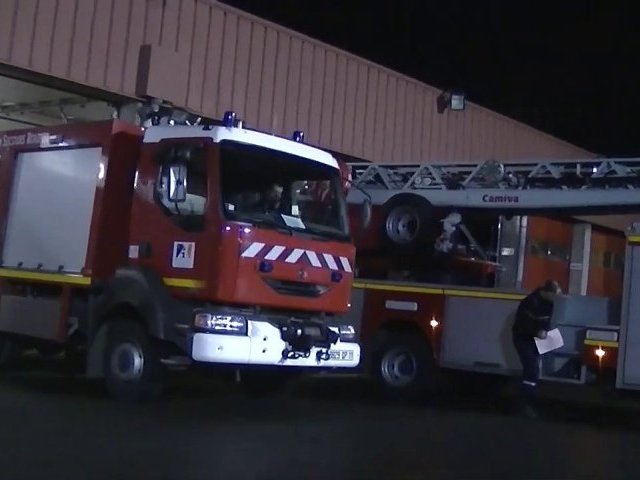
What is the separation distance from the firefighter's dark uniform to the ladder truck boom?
5.86 feet

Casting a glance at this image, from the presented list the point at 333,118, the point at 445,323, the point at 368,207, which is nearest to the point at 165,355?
the point at 368,207

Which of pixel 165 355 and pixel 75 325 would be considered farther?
pixel 75 325

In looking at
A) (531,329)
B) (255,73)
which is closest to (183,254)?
(531,329)

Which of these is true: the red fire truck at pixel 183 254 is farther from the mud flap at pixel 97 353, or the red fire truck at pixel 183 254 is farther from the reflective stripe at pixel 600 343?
the reflective stripe at pixel 600 343

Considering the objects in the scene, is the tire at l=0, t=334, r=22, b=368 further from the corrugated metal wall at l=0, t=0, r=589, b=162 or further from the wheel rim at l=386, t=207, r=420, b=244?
the wheel rim at l=386, t=207, r=420, b=244

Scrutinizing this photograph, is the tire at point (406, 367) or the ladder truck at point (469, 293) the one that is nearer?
the ladder truck at point (469, 293)

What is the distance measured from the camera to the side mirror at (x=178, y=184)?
10.1 meters

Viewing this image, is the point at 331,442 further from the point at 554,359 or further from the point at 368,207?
the point at 554,359

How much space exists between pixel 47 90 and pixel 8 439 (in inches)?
377

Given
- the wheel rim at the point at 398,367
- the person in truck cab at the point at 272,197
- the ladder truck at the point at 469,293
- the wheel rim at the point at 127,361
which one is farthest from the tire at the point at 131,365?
the wheel rim at the point at 398,367

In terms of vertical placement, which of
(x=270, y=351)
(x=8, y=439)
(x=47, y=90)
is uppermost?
(x=47, y=90)

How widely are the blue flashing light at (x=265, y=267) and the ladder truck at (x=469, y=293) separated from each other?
2204 millimetres

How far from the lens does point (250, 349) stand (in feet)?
32.0

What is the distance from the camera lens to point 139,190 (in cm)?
1062
